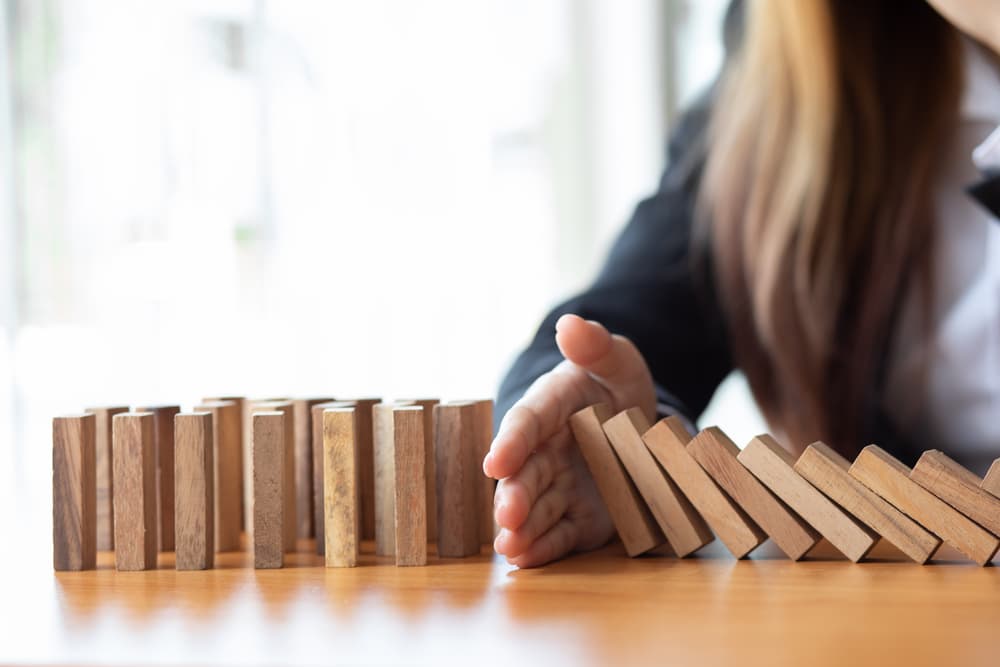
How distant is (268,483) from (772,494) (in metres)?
0.30

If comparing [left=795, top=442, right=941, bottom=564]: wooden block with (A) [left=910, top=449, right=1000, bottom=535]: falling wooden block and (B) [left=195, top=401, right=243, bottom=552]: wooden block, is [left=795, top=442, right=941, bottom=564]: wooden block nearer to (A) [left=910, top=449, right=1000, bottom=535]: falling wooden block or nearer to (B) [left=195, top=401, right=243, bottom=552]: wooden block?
(A) [left=910, top=449, right=1000, bottom=535]: falling wooden block

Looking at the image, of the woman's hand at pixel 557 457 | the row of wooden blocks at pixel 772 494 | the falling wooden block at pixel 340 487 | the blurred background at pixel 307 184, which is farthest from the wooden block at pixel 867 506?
the blurred background at pixel 307 184

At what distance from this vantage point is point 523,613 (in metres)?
0.48

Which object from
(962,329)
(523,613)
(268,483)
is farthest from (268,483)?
(962,329)

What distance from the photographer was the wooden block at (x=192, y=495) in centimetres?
62

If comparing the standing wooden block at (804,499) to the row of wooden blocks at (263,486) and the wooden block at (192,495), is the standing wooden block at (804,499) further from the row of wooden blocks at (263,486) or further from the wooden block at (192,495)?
the wooden block at (192,495)

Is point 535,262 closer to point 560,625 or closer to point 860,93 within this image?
point 860,93

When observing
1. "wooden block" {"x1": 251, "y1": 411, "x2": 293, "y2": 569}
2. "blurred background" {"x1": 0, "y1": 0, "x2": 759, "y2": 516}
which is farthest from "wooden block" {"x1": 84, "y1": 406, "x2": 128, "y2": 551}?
"blurred background" {"x1": 0, "y1": 0, "x2": 759, "y2": 516}

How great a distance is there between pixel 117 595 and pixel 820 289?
0.85 metres

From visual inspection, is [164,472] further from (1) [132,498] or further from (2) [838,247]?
→ (2) [838,247]

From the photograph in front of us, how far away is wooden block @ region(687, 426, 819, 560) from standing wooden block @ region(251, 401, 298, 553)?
0.27 metres

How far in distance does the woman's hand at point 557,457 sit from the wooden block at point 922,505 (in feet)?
0.56

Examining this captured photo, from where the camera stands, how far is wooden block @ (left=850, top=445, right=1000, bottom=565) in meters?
0.56

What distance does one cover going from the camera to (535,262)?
346 centimetres
